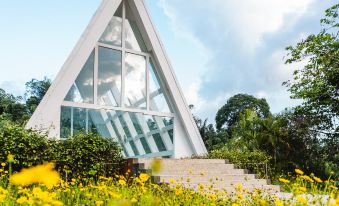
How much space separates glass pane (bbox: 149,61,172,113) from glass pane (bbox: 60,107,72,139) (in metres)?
3.39

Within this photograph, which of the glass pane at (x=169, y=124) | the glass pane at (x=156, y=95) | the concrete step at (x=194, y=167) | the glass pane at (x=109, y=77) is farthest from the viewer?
the glass pane at (x=169, y=124)

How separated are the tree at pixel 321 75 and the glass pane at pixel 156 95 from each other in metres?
6.49

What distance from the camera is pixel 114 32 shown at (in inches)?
585

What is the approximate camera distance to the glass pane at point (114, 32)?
1453 centimetres

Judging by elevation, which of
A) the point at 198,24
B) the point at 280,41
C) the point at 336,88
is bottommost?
the point at 336,88

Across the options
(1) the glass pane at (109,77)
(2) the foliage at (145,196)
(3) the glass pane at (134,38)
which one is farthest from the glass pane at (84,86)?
(2) the foliage at (145,196)

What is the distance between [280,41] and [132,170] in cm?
1220

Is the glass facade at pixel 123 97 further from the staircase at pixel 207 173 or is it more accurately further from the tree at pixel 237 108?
the tree at pixel 237 108

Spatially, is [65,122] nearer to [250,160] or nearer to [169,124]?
[169,124]

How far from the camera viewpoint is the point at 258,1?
17062mm

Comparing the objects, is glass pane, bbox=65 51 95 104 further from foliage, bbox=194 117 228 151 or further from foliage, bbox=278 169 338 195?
foliage, bbox=194 117 228 151

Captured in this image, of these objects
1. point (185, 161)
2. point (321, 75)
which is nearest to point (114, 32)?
point (185, 161)

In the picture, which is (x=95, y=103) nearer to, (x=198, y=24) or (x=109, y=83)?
(x=109, y=83)

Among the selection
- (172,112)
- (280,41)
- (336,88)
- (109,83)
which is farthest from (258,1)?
(109,83)
